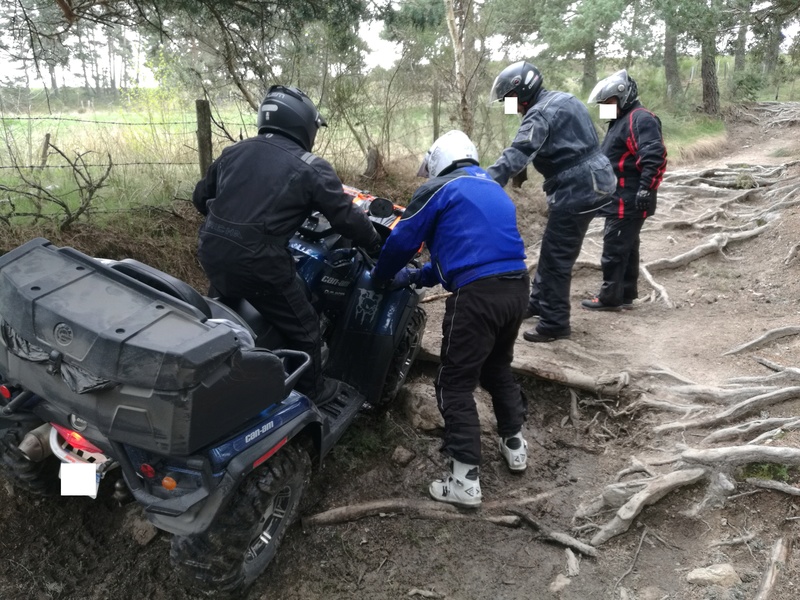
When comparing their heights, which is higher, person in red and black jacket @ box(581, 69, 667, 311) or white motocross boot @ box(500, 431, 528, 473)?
person in red and black jacket @ box(581, 69, 667, 311)

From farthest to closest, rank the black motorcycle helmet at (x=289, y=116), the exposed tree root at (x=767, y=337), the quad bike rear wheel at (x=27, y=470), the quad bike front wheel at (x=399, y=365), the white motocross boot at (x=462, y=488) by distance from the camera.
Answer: the exposed tree root at (x=767, y=337) → the quad bike front wheel at (x=399, y=365) → the white motocross boot at (x=462, y=488) → the black motorcycle helmet at (x=289, y=116) → the quad bike rear wheel at (x=27, y=470)

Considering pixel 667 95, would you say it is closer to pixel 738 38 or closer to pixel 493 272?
pixel 738 38

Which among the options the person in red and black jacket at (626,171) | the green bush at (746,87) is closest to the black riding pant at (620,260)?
the person in red and black jacket at (626,171)

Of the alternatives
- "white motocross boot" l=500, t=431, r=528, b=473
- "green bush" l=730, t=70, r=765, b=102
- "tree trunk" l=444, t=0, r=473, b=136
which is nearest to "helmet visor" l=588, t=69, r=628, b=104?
"white motocross boot" l=500, t=431, r=528, b=473

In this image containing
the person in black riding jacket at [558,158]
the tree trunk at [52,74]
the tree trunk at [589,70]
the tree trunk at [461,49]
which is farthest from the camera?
the tree trunk at [589,70]

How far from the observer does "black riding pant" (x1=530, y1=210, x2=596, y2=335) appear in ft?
15.9

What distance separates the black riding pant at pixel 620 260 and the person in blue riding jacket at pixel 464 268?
9.26ft

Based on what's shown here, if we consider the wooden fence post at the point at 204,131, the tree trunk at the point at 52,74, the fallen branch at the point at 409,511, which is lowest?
the fallen branch at the point at 409,511

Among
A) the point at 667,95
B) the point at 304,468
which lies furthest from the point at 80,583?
the point at 667,95

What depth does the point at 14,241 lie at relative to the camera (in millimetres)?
4859

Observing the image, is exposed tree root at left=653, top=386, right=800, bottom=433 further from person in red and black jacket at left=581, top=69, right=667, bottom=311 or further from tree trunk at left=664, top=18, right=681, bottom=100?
tree trunk at left=664, top=18, right=681, bottom=100

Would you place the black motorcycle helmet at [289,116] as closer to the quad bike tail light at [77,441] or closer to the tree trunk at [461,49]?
the quad bike tail light at [77,441]

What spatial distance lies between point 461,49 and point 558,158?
17.6ft

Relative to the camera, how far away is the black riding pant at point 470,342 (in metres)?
3.20
